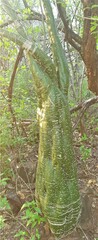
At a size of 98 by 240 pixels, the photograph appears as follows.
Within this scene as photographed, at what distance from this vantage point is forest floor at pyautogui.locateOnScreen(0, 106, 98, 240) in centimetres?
300

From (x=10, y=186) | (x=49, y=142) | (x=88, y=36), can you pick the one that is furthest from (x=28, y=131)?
(x=88, y=36)

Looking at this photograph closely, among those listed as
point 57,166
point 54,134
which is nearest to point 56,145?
point 54,134

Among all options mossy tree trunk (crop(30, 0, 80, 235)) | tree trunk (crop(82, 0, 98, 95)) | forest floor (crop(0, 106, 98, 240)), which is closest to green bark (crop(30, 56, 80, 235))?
mossy tree trunk (crop(30, 0, 80, 235))

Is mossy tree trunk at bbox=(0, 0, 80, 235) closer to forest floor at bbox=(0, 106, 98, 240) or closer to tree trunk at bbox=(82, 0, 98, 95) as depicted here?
forest floor at bbox=(0, 106, 98, 240)

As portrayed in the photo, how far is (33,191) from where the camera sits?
3580mm

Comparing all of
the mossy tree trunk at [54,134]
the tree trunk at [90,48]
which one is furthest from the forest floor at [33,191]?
the tree trunk at [90,48]

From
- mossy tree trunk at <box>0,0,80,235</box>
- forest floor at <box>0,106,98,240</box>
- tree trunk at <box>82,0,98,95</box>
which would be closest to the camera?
mossy tree trunk at <box>0,0,80,235</box>

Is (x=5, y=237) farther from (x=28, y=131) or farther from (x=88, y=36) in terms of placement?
(x=88, y=36)

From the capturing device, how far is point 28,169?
3.87 m

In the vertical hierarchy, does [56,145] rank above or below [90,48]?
A: below

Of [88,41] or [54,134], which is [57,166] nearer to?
[54,134]

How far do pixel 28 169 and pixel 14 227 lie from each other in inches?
38.0

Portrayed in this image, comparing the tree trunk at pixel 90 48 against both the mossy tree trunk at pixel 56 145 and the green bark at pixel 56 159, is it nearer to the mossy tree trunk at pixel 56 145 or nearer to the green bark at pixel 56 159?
the mossy tree trunk at pixel 56 145

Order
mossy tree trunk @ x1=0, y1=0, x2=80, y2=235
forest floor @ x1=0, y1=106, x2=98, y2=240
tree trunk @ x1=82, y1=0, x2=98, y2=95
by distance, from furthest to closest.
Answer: tree trunk @ x1=82, y1=0, x2=98, y2=95, forest floor @ x1=0, y1=106, x2=98, y2=240, mossy tree trunk @ x1=0, y1=0, x2=80, y2=235
